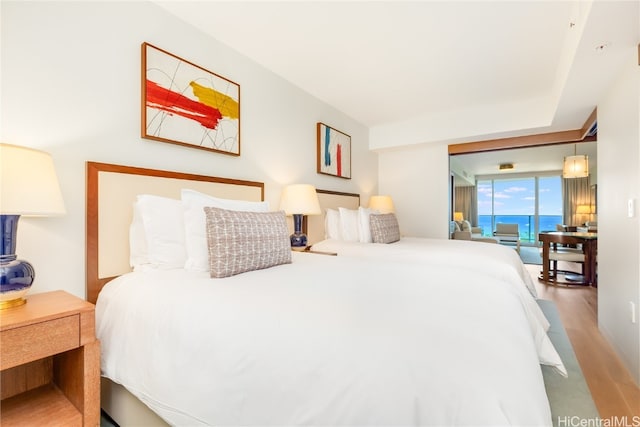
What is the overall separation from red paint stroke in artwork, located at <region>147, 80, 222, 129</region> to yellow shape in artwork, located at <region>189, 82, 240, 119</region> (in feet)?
0.14

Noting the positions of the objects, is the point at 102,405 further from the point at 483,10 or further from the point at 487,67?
the point at 487,67

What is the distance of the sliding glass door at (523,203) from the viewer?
8938 mm

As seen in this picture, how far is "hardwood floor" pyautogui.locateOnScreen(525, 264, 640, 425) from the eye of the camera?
163 centimetres

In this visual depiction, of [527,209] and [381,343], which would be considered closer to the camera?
[381,343]

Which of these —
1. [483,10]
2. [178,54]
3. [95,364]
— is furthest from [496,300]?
[178,54]

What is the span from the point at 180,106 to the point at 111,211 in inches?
33.9

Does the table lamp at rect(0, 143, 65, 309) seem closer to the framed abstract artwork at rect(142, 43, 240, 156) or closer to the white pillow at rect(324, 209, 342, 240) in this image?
the framed abstract artwork at rect(142, 43, 240, 156)

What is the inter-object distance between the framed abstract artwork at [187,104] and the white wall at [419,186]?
3155 mm

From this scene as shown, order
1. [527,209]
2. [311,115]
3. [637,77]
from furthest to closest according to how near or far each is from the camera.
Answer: [527,209], [311,115], [637,77]

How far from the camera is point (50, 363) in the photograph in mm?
1489

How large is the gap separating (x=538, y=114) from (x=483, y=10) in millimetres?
2185

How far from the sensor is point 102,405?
153cm

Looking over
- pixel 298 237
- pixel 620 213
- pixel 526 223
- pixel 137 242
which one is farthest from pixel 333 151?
pixel 526 223

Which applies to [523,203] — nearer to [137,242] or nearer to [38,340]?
[137,242]
